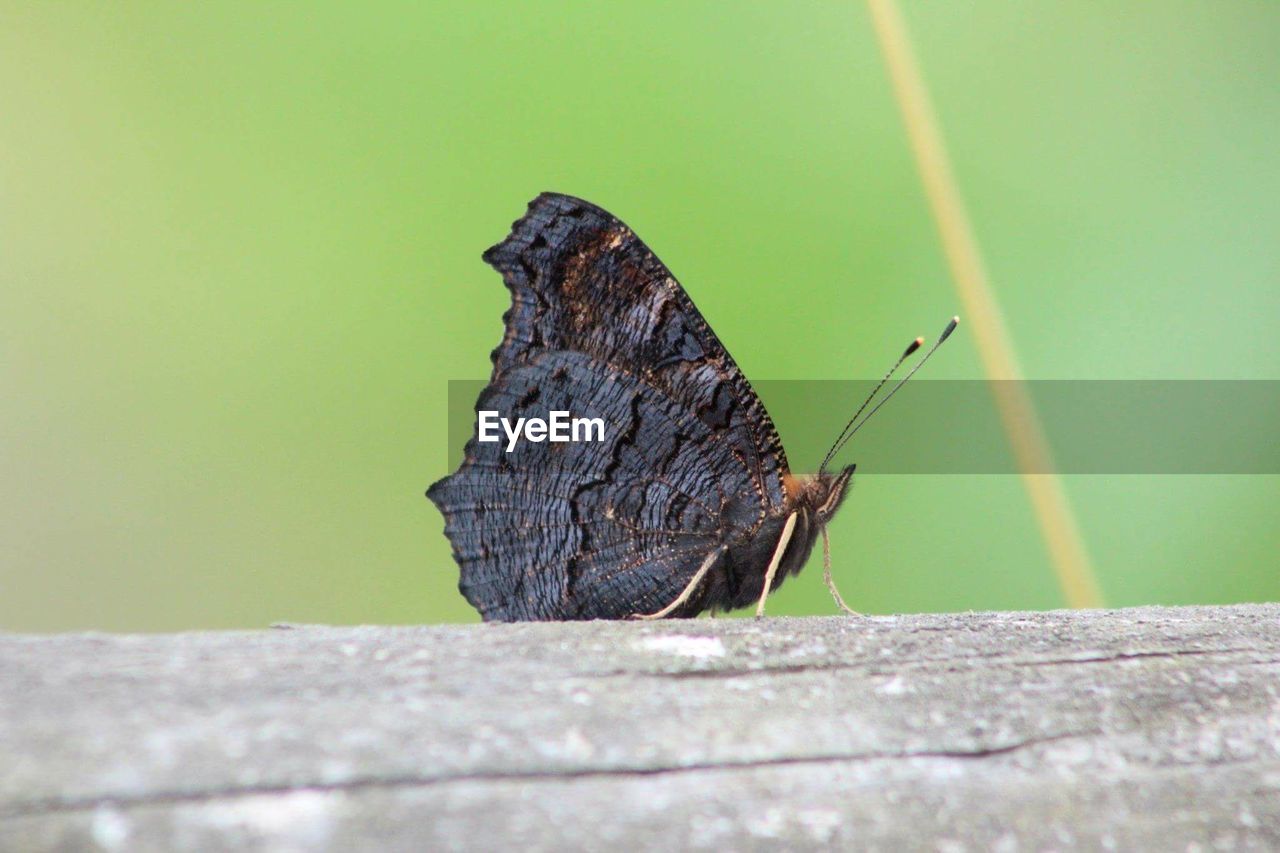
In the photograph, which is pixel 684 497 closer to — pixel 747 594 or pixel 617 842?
pixel 747 594

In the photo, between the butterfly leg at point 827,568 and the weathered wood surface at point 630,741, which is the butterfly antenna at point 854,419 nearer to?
the butterfly leg at point 827,568

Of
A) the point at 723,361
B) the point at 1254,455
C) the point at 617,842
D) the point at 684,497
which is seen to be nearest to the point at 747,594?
the point at 684,497

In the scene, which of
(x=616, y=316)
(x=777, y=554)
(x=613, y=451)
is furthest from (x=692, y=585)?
(x=616, y=316)

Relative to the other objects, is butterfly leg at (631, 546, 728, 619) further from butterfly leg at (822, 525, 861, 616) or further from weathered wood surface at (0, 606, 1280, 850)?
weathered wood surface at (0, 606, 1280, 850)

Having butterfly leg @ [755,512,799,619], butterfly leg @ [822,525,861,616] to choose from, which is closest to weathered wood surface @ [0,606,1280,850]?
butterfly leg @ [755,512,799,619]

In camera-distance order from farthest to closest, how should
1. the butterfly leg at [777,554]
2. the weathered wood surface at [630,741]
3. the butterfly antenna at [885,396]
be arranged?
the butterfly antenna at [885,396]
the butterfly leg at [777,554]
the weathered wood surface at [630,741]

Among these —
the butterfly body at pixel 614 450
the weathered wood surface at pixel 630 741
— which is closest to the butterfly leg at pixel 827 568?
the butterfly body at pixel 614 450
